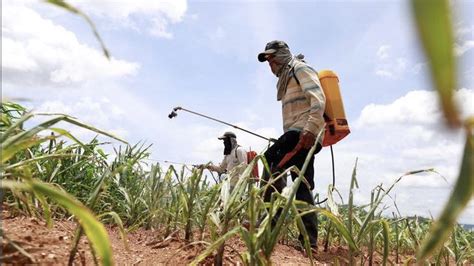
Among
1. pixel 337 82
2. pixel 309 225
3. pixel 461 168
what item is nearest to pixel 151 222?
pixel 309 225

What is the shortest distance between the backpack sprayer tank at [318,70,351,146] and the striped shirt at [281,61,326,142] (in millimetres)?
153

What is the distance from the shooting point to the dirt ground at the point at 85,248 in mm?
1005

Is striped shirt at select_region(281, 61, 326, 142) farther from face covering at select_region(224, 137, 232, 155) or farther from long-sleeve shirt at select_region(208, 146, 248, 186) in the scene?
face covering at select_region(224, 137, 232, 155)

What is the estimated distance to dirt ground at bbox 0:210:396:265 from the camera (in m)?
1.00

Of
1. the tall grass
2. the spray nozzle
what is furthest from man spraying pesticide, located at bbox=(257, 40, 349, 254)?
the spray nozzle

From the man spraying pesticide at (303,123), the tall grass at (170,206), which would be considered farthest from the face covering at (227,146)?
the man spraying pesticide at (303,123)

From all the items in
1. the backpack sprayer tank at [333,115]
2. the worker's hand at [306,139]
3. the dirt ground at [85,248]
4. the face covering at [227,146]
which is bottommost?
the dirt ground at [85,248]

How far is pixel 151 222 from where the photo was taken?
280 centimetres

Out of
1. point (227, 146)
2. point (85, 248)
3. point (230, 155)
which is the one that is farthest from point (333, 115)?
point (227, 146)

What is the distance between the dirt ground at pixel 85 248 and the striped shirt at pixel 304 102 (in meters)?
0.83

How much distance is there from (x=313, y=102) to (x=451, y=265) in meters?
1.53

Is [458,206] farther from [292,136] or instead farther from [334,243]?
[334,243]

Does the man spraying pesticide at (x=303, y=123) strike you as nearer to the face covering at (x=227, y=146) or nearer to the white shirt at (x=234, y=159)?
the white shirt at (x=234, y=159)

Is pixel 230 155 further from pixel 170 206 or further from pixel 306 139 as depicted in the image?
pixel 170 206
